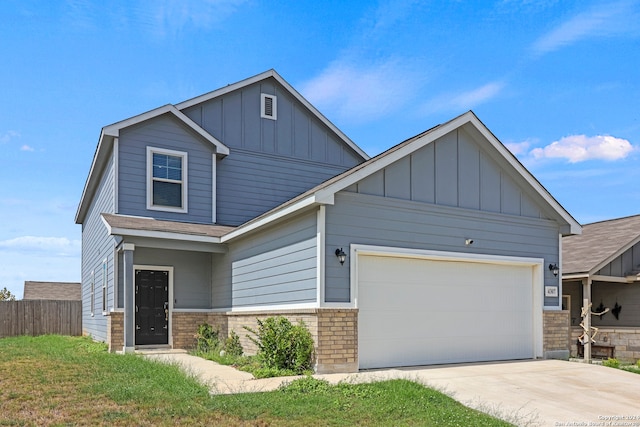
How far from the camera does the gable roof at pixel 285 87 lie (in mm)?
16516

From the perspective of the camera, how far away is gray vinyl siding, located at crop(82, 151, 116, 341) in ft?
50.0

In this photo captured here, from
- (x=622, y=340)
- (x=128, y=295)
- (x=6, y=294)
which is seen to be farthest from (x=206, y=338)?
(x=6, y=294)

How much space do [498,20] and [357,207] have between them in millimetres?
5547

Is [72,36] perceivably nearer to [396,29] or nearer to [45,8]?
[45,8]

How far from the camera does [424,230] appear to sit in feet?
37.0

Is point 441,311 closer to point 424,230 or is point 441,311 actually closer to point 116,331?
point 424,230

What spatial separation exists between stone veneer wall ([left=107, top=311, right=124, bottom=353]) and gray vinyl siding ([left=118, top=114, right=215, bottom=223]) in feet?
8.97

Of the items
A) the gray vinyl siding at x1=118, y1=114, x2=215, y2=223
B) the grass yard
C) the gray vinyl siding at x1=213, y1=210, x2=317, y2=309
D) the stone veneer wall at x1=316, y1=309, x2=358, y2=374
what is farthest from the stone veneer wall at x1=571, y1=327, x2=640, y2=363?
the gray vinyl siding at x1=118, y1=114, x2=215, y2=223

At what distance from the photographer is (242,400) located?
721 cm

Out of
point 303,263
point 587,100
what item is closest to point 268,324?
point 303,263

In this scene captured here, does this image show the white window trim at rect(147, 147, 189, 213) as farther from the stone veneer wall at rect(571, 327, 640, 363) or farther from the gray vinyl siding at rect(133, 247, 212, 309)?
the stone veneer wall at rect(571, 327, 640, 363)

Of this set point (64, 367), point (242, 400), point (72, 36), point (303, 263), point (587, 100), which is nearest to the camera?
point (242, 400)

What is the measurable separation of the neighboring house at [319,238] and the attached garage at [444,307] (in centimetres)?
3

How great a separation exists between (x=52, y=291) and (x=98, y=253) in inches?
727
